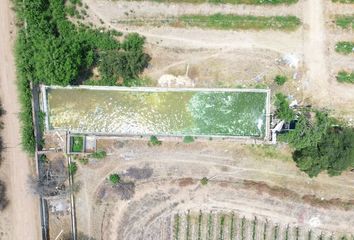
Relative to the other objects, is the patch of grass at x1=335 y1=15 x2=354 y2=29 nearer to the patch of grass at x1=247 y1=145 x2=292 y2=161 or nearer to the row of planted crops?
the patch of grass at x1=247 y1=145 x2=292 y2=161

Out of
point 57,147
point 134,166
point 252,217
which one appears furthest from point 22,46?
point 252,217

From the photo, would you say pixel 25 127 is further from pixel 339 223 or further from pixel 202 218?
pixel 339 223

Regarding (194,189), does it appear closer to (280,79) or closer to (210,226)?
(210,226)

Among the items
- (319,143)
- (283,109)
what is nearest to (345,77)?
(283,109)

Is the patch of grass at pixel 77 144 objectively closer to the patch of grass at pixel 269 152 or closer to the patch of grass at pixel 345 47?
the patch of grass at pixel 269 152

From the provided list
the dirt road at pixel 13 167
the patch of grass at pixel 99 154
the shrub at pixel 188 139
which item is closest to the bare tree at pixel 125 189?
the patch of grass at pixel 99 154

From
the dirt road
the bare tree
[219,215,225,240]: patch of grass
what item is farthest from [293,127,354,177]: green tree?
the dirt road
